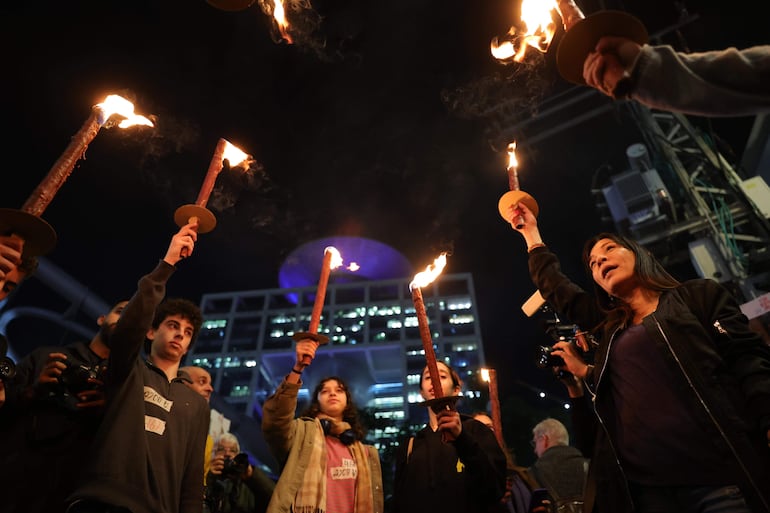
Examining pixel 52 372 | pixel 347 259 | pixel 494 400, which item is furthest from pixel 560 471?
pixel 347 259

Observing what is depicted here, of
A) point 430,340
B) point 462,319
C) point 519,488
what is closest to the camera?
point 430,340

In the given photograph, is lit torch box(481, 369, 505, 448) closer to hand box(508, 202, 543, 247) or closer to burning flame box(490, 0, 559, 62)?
hand box(508, 202, 543, 247)

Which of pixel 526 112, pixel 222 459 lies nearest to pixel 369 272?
pixel 526 112

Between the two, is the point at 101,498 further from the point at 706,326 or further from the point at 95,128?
the point at 706,326

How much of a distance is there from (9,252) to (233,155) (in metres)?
1.90

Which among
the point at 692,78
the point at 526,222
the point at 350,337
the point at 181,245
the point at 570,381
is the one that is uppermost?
the point at 350,337

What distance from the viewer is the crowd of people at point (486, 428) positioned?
77.1 inches

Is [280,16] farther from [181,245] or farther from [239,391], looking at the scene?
[239,391]

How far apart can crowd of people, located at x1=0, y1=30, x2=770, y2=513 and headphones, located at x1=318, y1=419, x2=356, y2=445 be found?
1 cm

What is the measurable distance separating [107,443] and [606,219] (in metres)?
12.9

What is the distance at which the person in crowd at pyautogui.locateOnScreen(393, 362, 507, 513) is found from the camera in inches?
125

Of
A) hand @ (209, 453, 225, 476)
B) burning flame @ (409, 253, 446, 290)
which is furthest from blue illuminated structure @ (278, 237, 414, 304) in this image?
burning flame @ (409, 253, 446, 290)

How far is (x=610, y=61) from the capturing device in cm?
199

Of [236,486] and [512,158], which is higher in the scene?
[512,158]
